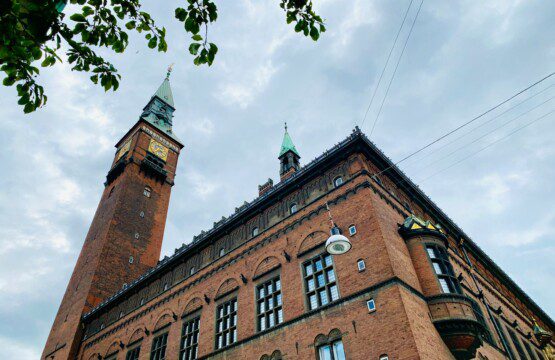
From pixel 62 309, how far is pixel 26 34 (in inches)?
1625

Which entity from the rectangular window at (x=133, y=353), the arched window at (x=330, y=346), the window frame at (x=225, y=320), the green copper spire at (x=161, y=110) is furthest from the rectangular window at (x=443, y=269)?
the green copper spire at (x=161, y=110)

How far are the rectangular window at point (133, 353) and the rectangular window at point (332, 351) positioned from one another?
15.9m

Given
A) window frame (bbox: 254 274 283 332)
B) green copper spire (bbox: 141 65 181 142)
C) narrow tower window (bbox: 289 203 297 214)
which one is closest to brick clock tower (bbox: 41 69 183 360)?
green copper spire (bbox: 141 65 181 142)

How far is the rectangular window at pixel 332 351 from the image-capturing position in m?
15.6

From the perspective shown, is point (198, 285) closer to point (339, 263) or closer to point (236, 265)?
point (236, 265)

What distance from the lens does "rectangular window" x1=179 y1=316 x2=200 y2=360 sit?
22.6m

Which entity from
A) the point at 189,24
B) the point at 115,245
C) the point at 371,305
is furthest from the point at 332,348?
the point at 115,245

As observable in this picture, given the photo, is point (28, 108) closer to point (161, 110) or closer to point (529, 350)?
point (529, 350)

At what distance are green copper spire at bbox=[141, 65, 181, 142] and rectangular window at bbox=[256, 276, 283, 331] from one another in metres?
36.6

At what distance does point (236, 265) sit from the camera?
23.3 m

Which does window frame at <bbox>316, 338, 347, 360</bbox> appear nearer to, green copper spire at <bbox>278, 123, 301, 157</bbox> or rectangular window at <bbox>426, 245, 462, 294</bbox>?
rectangular window at <bbox>426, 245, 462, 294</bbox>

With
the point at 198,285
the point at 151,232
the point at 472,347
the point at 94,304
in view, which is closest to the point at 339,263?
the point at 472,347

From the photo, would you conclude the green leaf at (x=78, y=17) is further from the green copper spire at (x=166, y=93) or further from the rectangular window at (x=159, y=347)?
the green copper spire at (x=166, y=93)

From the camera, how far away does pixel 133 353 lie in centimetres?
2719
